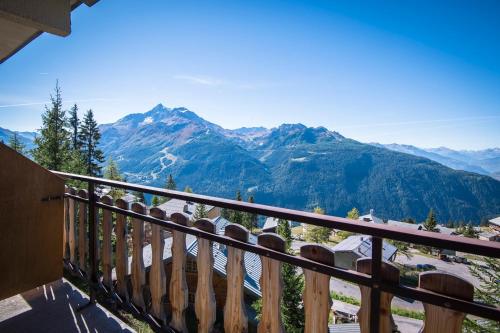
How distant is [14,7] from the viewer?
1.83 metres

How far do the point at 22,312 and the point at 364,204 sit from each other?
684 feet

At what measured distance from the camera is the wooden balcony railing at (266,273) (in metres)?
1.03

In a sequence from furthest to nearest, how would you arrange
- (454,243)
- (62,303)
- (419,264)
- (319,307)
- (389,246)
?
(419,264)
(389,246)
(62,303)
(319,307)
(454,243)

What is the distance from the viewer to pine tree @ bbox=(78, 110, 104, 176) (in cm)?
2936

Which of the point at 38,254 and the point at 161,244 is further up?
the point at 161,244

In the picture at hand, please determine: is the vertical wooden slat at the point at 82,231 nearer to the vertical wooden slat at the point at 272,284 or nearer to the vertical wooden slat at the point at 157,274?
the vertical wooden slat at the point at 157,274

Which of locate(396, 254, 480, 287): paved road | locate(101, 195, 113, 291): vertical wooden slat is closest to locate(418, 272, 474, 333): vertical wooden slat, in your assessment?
locate(101, 195, 113, 291): vertical wooden slat

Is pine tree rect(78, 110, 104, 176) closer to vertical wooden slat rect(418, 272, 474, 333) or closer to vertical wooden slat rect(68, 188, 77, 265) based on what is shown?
vertical wooden slat rect(68, 188, 77, 265)

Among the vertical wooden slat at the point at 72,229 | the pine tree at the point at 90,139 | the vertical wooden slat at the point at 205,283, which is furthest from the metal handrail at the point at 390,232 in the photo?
the pine tree at the point at 90,139

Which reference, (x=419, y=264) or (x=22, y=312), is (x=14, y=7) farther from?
(x=419, y=264)

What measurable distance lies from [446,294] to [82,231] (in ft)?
9.76

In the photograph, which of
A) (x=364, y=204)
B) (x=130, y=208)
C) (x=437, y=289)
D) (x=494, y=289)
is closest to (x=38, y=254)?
(x=130, y=208)

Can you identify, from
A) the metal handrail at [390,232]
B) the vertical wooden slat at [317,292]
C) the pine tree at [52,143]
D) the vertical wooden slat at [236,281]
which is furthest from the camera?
the pine tree at [52,143]

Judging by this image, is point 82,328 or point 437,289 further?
point 82,328
